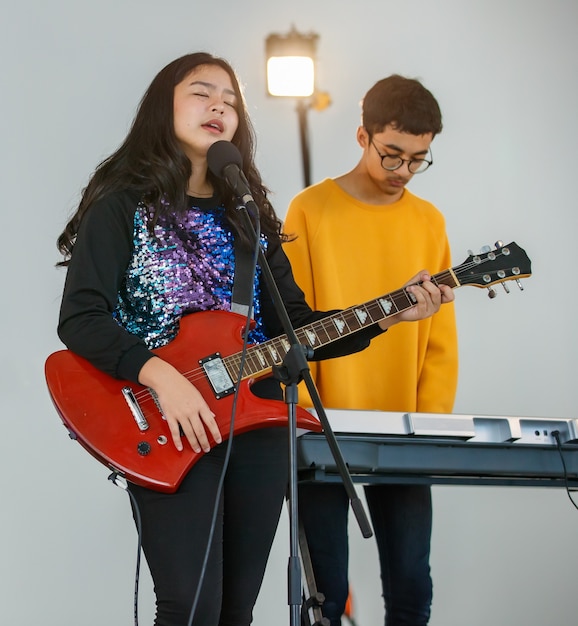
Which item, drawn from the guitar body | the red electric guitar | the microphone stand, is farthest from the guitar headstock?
the microphone stand

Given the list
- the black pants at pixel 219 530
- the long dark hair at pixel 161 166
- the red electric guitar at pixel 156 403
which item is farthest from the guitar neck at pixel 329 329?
the long dark hair at pixel 161 166

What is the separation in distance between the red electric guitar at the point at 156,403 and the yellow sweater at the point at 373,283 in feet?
1.86

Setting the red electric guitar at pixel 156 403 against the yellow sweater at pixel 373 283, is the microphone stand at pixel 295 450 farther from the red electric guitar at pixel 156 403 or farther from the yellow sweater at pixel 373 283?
the yellow sweater at pixel 373 283

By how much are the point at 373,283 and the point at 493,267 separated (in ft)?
1.49

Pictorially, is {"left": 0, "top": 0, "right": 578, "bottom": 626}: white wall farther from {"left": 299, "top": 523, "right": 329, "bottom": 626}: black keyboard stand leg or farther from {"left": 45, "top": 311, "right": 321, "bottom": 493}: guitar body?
{"left": 45, "top": 311, "right": 321, "bottom": 493}: guitar body

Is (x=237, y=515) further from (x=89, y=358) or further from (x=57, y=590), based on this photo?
(x=57, y=590)

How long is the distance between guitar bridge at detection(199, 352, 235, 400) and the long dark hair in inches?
11.9

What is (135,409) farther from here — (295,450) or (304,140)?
(304,140)

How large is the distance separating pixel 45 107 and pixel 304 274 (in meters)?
1.23

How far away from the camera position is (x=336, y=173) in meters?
3.46

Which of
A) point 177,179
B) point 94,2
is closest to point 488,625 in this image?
point 177,179

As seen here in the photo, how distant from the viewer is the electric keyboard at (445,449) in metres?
1.94

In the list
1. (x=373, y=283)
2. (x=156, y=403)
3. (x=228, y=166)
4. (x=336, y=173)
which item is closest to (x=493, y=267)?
(x=373, y=283)

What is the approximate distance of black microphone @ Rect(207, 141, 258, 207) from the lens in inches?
64.9
